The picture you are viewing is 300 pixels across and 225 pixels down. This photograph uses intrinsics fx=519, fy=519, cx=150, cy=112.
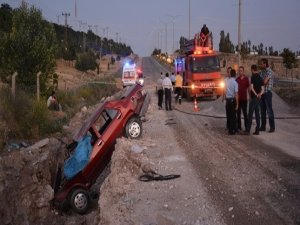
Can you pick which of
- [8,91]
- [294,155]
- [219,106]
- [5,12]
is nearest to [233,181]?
[294,155]

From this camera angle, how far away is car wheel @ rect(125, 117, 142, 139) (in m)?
14.8

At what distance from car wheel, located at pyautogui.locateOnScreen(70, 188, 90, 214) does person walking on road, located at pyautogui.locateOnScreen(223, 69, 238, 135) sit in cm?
531

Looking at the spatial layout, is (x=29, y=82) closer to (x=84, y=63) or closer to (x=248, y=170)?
(x=248, y=170)

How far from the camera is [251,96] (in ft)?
51.4

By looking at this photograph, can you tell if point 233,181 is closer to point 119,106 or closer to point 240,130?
point 119,106

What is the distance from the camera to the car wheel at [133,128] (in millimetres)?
14781

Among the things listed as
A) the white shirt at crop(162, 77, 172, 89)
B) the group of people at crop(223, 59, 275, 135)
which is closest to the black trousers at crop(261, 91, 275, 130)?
the group of people at crop(223, 59, 275, 135)

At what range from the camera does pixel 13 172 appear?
51.9ft

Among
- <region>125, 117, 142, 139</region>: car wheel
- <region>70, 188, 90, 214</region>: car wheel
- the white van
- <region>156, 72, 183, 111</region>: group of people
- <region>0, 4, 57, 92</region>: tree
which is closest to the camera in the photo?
<region>70, 188, 90, 214</region>: car wheel

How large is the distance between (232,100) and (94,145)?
15.8 ft

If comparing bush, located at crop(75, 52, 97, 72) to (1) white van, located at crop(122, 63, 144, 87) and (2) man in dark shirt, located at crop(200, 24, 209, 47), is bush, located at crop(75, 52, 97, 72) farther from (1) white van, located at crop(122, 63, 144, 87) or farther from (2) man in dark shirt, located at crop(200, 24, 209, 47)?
(2) man in dark shirt, located at crop(200, 24, 209, 47)

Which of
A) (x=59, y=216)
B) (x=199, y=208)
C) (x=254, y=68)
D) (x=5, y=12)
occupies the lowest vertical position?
(x=59, y=216)

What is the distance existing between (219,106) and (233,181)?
16565mm

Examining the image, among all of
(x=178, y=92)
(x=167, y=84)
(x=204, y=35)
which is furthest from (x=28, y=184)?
(x=204, y=35)
